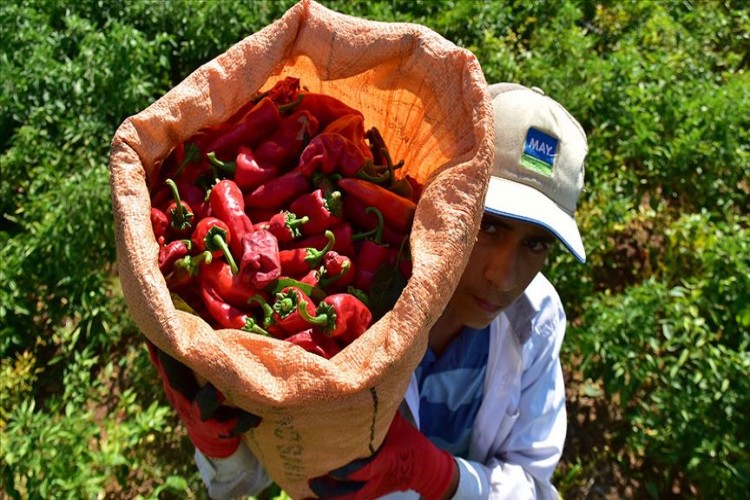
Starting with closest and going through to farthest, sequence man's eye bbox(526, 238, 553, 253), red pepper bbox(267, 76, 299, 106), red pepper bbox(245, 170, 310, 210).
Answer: red pepper bbox(245, 170, 310, 210), red pepper bbox(267, 76, 299, 106), man's eye bbox(526, 238, 553, 253)

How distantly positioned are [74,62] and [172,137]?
2823mm

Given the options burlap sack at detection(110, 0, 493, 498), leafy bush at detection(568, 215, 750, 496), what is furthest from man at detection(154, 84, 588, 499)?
leafy bush at detection(568, 215, 750, 496)

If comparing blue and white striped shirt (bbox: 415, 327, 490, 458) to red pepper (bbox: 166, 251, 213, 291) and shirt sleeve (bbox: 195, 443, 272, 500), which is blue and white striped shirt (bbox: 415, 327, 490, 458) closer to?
shirt sleeve (bbox: 195, 443, 272, 500)

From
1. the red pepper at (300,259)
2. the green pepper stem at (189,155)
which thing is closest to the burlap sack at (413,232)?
the green pepper stem at (189,155)

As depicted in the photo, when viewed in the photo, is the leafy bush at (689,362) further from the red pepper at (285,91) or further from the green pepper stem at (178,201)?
the green pepper stem at (178,201)

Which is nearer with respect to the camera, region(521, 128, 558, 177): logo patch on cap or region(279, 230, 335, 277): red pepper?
region(279, 230, 335, 277): red pepper

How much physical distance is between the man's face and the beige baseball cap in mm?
59

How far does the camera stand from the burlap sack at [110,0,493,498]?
1.30 metres

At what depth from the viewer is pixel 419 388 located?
2.20 meters

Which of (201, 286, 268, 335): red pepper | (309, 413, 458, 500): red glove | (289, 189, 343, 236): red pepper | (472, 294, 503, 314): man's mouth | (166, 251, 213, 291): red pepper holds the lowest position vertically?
(309, 413, 458, 500): red glove

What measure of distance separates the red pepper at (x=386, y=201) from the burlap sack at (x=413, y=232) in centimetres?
11

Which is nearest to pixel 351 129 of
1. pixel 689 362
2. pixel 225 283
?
pixel 225 283

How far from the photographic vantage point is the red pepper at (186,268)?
4.78ft

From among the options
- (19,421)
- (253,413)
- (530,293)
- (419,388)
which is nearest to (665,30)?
(530,293)
